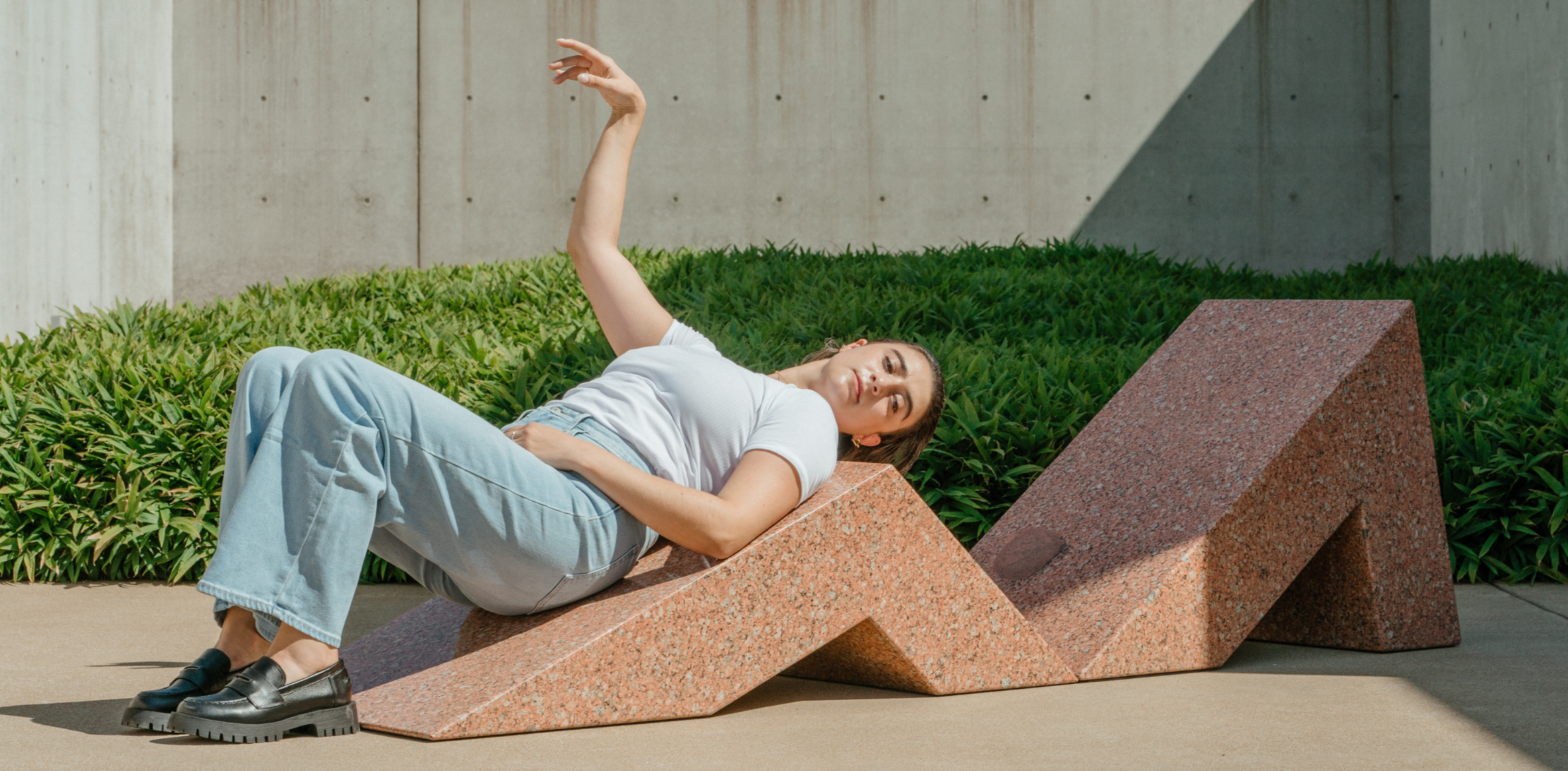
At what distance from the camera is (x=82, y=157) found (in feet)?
26.5

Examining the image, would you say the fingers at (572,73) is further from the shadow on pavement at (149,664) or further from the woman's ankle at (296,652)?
the shadow on pavement at (149,664)

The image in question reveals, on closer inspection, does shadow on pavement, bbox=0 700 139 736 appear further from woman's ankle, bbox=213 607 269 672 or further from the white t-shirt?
the white t-shirt

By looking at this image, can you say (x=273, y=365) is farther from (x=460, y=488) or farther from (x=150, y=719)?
(x=150, y=719)

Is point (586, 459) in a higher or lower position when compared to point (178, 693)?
higher

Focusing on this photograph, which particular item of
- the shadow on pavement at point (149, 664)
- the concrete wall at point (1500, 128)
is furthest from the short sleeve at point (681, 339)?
the concrete wall at point (1500, 128)

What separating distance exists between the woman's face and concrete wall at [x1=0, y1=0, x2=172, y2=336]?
6.19 metres

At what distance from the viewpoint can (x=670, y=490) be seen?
7.46 ft

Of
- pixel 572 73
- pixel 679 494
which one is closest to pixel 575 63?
pixel 572 73

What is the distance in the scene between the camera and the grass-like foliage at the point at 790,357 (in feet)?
14.3

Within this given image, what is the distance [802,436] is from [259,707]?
1072 millimetres

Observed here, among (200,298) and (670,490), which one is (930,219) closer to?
(200,298)

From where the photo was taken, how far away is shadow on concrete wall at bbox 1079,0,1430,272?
32.0 ft

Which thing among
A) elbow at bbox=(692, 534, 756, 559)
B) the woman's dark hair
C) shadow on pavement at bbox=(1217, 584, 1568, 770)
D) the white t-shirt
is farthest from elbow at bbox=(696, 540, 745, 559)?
shadow on pavement at bbox=(1217, 584, 1568, 770)

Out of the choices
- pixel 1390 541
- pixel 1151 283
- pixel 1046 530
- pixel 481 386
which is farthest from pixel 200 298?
pixel 1390 541
